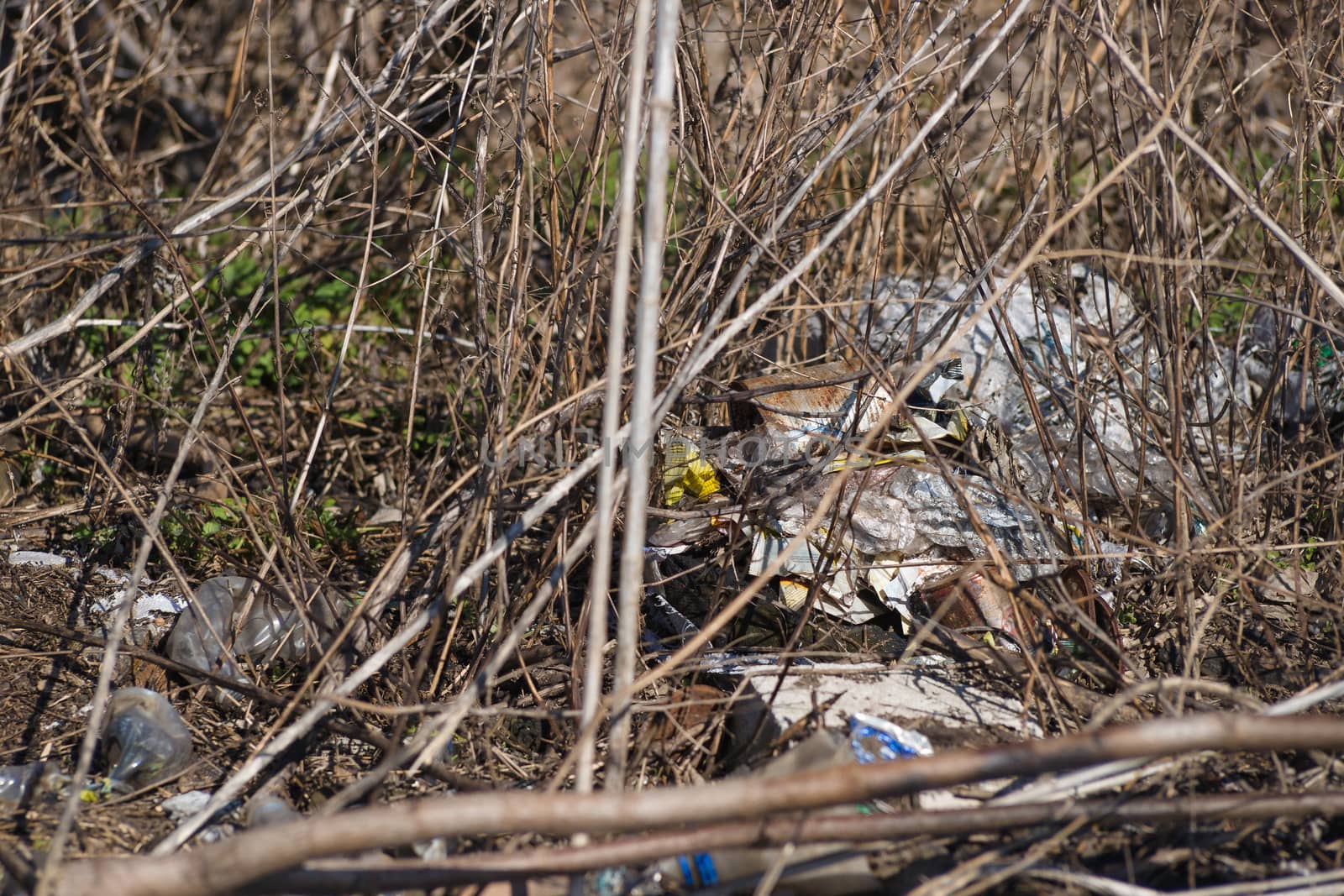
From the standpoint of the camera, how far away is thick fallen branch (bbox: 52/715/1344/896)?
4.04ft

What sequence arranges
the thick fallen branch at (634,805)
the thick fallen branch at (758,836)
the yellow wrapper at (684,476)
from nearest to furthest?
the thick fallen branch at (634,805) → the thick fallen branch at (758,836) → the yellow wrapper at (684,476)

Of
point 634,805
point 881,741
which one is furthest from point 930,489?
point 634,805

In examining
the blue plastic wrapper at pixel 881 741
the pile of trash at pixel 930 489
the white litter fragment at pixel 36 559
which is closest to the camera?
the blue plastic wrapper at pixel 881 741

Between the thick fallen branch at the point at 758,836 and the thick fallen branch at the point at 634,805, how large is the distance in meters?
0.10

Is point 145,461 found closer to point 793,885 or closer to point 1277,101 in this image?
point 793,885

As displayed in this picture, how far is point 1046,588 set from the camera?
2191 millimetres

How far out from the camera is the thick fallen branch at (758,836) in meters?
1.37

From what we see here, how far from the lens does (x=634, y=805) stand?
127cm

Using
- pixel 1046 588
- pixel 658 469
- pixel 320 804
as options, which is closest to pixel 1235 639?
pixel 1046 588

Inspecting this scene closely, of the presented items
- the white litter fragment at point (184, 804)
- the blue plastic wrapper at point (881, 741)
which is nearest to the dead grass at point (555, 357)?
the white litter fragment at point (184, 804)

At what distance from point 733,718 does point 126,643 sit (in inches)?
56.8

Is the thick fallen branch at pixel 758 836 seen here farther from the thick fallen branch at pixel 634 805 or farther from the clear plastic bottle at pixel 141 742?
the clear plastic bottle at pixel 141 742

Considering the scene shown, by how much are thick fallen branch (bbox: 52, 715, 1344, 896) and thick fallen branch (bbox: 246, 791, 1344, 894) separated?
4.0 inches

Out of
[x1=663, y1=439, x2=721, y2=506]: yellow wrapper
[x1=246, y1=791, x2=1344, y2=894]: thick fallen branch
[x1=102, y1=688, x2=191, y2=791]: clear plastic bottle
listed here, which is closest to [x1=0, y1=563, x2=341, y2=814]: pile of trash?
[x1=102, y1=688, x2=191, y2=791]: clear plastic bottle
